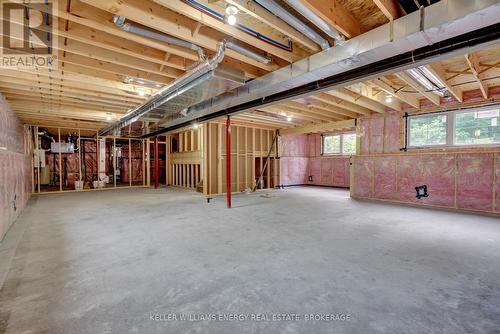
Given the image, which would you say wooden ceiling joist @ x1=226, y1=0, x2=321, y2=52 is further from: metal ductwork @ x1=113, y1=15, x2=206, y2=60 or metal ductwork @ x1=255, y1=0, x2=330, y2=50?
metal ductwork @ x1=113, y1=15, x2=206, y2=60

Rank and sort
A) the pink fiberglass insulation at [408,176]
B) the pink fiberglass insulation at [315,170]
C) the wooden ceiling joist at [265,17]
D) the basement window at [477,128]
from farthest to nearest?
1. the pink fiberglass insulation at [315,170]
2. the pink fiberglass insulation at [408,176]
3. the basement window at [477,128]
4. the wooden ceiling joist at [265,17]

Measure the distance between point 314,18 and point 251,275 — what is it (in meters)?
2.38

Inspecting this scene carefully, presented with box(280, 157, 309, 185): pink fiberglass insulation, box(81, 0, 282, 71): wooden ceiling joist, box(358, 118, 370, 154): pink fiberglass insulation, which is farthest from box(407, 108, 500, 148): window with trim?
box(81, 0, 282, 71): wooden ceiling joist

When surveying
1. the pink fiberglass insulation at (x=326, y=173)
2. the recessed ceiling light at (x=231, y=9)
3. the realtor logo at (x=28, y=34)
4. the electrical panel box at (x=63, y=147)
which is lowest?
the pink fiberglass insulation at (x=326, y=173)

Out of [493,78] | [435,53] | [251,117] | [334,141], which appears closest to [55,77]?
[251,117]

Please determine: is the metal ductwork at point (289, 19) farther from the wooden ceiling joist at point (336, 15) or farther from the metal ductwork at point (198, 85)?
the metal ductwork at point (198, 85)

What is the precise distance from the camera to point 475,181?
493cm

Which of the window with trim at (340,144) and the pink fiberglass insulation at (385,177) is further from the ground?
the window with trim at (340,144)

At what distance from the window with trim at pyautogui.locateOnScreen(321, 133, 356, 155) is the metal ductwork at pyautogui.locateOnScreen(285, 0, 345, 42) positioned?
7.91 metres

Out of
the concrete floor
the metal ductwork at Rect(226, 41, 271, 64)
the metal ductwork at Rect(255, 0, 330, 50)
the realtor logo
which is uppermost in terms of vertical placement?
the realtor logo

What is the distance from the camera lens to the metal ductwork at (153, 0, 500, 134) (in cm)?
180

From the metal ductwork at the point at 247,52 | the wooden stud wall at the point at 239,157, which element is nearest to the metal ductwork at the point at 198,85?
the metal ductwork at the point at 247,52

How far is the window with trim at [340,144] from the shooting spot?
961 centimetres

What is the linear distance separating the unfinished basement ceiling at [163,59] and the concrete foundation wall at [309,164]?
3.65 meters
